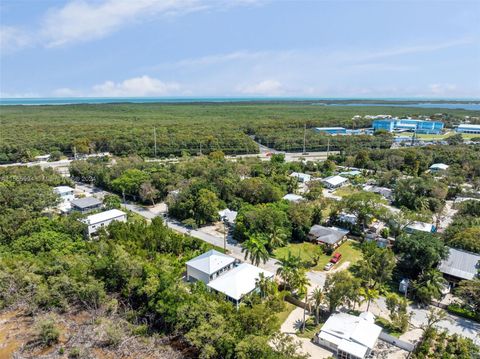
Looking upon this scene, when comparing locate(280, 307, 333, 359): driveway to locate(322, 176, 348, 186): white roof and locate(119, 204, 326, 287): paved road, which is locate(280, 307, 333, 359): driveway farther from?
locate(322, 176, 348, 186): white roof

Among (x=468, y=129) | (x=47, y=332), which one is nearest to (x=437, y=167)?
(x=47, y=332)

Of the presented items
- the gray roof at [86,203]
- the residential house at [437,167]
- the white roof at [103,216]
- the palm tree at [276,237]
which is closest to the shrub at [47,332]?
the white roof at [103,216]

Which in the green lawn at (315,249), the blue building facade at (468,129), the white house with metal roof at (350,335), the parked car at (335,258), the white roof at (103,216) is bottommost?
the green lawn at (315,249)

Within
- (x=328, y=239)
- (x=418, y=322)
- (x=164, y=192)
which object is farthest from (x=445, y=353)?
(x=164, y=192)

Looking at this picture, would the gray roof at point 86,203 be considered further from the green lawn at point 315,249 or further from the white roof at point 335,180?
the white roof at point 335,180

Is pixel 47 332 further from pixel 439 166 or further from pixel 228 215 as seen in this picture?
pixel 439 166

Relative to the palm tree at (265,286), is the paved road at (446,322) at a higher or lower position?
lower

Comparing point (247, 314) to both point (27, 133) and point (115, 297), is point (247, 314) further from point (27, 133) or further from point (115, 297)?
point (27, 133)
